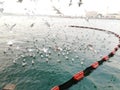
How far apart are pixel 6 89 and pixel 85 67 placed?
12048 millimetres

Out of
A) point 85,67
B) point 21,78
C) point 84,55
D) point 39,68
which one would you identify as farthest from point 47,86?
point 84,55

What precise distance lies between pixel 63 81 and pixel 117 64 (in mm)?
12465

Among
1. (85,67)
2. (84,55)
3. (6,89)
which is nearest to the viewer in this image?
(6,89)

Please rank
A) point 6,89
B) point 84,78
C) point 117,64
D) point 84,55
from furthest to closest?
point 84,55 → point 117,64 → point 84,78 → point 6,89

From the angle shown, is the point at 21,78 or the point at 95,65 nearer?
the point at 21,78

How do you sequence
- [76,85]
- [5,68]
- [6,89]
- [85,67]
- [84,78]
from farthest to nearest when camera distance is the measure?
[85,67], [5,68], [84,78], [76,85], [6,89]

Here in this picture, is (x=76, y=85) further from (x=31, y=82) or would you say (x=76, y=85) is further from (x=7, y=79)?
(x=7, y=79)

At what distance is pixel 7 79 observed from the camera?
80.0ft

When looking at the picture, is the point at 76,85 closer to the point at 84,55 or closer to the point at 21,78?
the point at 21,78

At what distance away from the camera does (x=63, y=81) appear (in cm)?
2448

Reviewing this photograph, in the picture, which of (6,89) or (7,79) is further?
(7,79)

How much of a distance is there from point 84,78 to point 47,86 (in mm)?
5258

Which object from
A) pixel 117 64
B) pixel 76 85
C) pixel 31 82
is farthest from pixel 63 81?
pixel 117 64

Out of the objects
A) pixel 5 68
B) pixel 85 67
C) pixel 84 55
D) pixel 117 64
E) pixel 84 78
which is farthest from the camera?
pixel 84 55
